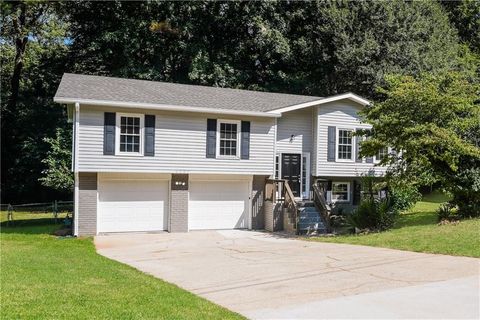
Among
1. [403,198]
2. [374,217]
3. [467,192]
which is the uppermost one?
[467,192]

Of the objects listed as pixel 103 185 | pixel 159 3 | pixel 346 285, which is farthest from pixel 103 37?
pixel 346 285

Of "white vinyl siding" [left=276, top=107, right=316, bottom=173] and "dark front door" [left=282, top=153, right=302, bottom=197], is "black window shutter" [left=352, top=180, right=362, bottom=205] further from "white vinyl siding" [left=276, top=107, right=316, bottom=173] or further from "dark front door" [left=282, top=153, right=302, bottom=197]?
"dark front door" [left=282, top=153, right=302, bottom=197]

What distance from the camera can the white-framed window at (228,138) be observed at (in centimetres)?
1886

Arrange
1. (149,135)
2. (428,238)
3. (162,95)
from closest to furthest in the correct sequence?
(428,238)
(149,135)
(162,95)

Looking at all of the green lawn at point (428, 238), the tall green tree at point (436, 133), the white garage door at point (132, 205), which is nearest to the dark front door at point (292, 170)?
the tall green tree at point (436, 133)

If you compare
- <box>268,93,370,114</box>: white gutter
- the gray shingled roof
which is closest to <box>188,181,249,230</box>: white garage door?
the gray shingled roof

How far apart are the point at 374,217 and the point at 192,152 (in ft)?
23.6

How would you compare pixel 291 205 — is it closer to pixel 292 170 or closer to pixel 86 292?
pixel 292 170

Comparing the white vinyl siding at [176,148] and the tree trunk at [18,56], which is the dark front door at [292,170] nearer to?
the white vinyl siding at [176,148]

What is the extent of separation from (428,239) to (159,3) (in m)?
22.4

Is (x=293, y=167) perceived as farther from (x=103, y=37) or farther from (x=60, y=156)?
(x=103, y=37)

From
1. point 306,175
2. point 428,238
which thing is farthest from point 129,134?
point 428,238

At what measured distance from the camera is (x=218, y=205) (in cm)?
1941

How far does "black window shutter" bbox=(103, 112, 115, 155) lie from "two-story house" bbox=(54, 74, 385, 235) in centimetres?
4
